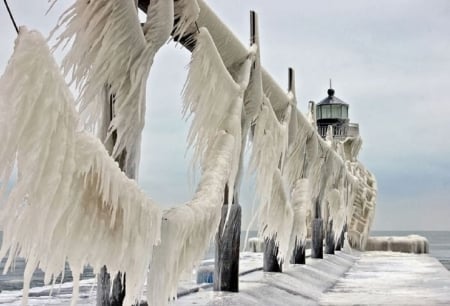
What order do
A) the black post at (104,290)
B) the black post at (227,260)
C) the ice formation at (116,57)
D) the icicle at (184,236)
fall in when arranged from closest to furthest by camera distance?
the icicle at (184,236)
the ice formation at (116,57)
the black post at (104,290)
the black post at (227,260)

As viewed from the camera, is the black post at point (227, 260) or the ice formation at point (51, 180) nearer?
the ice formation at point (51, 180)

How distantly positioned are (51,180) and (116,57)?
175 cm

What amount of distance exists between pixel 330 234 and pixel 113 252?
17.2 metres

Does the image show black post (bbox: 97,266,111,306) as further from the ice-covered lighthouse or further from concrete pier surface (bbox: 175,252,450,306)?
the ice-covered lighthouse

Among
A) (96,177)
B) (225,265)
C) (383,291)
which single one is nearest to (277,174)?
(225,265)

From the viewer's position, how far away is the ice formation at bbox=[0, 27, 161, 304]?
86.7 inches

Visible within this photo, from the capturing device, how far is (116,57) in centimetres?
391

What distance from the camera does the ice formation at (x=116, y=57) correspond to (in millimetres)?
3656

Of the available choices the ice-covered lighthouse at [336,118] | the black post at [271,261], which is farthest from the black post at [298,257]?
the ice-covered lighthouse at [336,118]

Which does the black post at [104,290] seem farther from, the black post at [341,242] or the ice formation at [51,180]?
the black post at [341,242]

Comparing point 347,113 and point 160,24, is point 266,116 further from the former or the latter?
point 347,113

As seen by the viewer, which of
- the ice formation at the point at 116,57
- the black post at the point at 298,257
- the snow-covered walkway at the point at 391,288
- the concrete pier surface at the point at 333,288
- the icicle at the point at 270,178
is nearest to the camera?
the ice formation at the point at 116,57

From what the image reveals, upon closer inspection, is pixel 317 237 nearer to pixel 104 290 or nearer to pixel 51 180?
pixel 104 290

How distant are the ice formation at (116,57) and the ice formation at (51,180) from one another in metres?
1.22
